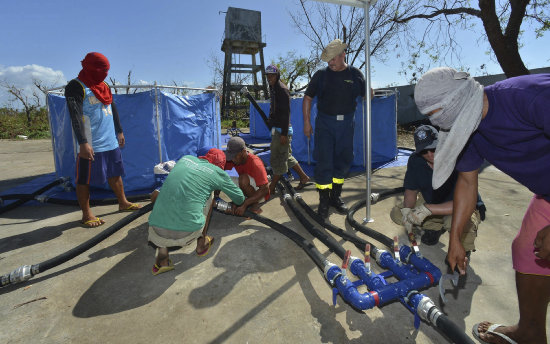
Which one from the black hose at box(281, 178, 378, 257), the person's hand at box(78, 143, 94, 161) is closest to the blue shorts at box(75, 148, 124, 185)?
the person's hand at box(78, 143, 94, 161)

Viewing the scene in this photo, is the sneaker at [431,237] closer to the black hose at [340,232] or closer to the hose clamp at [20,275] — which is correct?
the black hose at [340,232]

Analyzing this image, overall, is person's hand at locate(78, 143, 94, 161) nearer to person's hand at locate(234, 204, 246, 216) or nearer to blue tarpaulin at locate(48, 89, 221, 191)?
blue tarpaulin at locate(48, 89, 221, 191)

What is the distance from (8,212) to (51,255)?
2.30 metres

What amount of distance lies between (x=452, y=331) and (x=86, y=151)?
402 centimetres

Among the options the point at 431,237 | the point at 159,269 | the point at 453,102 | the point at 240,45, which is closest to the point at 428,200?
the point at 431,237

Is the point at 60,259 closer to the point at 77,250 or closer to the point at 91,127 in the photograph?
the point at 77,250

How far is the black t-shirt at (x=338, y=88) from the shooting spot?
3.64m

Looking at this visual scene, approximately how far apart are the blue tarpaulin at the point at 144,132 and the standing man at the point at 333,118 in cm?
276

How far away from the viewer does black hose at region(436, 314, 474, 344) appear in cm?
145

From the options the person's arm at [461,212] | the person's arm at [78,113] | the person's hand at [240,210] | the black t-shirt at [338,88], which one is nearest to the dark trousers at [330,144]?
the black t-shirt at [338,88]

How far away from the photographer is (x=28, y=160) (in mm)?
8992

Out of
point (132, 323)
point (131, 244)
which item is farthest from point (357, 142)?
point (132, 323)

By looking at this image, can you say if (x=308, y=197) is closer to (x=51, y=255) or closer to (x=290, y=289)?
(x=290, y=289)

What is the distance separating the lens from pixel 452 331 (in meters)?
1.50
